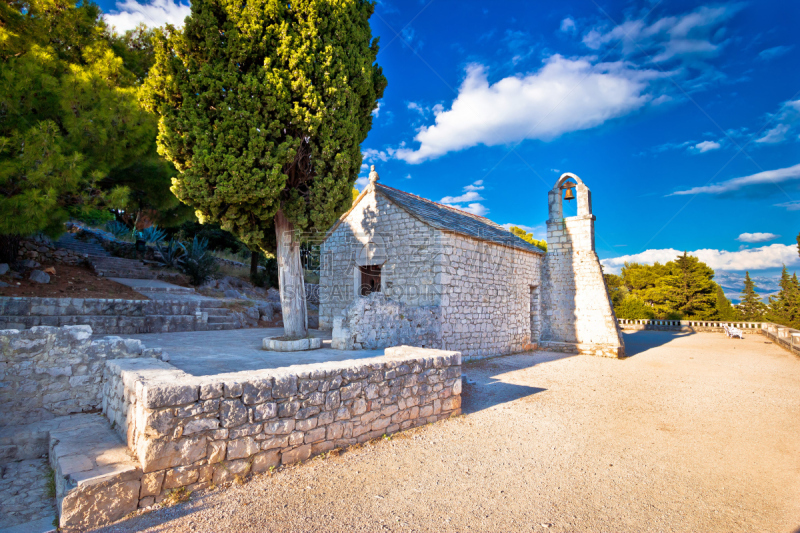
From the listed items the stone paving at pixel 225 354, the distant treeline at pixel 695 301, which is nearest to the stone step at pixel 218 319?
the stone paving at pixel 225 354

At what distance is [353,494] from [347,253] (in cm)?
861

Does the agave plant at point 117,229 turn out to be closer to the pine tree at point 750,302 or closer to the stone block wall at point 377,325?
the stone block wall at point 377,325

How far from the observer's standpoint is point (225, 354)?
6.08m

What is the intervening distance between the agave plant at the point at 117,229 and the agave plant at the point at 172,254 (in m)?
3.44

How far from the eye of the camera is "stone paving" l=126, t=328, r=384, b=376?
512cm

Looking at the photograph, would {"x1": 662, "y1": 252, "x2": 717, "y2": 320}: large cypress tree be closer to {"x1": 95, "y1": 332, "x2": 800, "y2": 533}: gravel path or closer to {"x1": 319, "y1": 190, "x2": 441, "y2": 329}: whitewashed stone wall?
{"x1": 95, "y1": 332, "x2": 800, "y2": 533}: gravel path

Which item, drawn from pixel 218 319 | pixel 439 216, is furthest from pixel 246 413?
pixel 439 216

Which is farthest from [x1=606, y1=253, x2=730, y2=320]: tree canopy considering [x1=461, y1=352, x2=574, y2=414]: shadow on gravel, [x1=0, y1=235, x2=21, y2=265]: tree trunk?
[x1=0, y1=235, x2=21, y2=265]: tree trunk

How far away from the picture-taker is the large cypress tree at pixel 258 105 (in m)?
6.29

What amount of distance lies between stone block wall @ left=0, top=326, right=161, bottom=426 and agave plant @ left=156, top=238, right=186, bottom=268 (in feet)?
32.5

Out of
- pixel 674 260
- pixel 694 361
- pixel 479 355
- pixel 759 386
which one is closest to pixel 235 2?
pixel 479 355

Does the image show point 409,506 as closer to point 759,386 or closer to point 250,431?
point 250,431

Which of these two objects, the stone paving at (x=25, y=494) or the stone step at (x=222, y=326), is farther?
the stone step at (x=222, y=326)

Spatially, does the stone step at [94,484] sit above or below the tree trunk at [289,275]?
below
